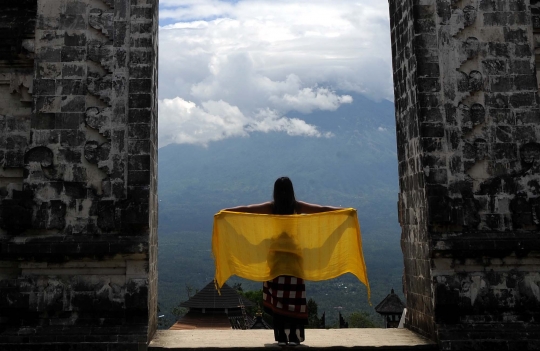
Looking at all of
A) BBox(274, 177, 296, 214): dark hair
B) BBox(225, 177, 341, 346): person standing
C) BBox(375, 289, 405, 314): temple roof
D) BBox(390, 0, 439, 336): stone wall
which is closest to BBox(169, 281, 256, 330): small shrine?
BBox(375, 289, 405, 314): temple roof

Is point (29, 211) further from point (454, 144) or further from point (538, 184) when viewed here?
point (538, 184)

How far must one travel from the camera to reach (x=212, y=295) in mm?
22656

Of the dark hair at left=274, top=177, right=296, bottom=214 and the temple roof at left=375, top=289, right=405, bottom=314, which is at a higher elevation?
the dark hair at left=274, top=177, right=296, bottom=214

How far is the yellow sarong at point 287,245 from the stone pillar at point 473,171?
116 cm

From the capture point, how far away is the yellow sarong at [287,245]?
7.01 meters

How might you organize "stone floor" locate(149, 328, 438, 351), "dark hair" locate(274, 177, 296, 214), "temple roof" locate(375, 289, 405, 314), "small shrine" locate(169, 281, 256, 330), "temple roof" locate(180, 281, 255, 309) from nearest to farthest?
"dark hair" locate(274, 177, 296, 214), "stone floor" locate(149, 328, 438, 351), "temple roof" locate(375, 289, 405, 314), "small shrine" locate(169, 281, 256, 330), "temple roof" locate(180, 281, 255, 309)

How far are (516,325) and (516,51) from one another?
3.79 metres

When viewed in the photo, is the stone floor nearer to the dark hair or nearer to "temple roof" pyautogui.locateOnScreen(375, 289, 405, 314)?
the dark hair

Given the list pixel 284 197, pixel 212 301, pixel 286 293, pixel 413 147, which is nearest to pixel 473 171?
pixel 413 147

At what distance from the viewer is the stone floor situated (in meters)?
7.16

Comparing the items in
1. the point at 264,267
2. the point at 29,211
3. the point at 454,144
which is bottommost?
the point at 264,267

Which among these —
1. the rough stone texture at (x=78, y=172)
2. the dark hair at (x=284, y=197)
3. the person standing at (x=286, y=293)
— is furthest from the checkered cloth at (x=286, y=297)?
the rough stone texture at (x=78, y=172)

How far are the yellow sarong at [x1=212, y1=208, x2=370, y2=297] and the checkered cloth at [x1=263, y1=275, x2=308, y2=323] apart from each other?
0.10 metres

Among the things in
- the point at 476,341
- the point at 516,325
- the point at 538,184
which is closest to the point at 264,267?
the point at 476,341
